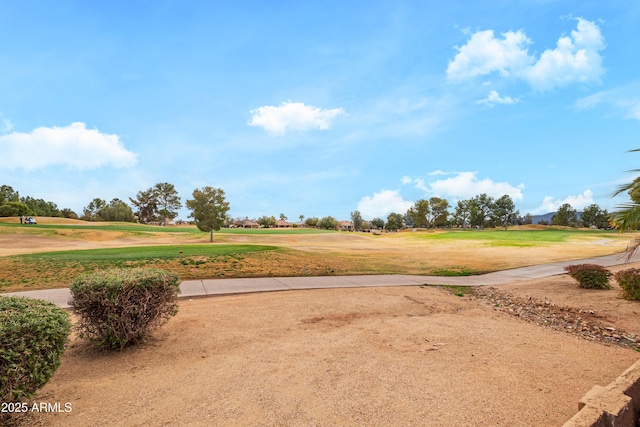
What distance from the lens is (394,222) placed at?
438 feet

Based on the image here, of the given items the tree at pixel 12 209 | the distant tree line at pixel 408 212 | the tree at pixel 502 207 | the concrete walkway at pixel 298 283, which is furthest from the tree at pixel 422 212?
the tree at pixel 12 209

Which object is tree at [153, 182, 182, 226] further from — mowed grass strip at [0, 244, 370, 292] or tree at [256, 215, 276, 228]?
mowed grass strip at [0, 244, 370, 292]

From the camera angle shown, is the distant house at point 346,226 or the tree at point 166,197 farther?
the distant house at point 346,226

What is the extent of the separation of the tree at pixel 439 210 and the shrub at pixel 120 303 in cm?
10518

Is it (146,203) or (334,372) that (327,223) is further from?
(334,372)

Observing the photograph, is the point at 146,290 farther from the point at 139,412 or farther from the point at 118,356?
the point at 139,412

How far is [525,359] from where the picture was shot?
4781 millimetres

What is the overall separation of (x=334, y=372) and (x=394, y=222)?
13329cm

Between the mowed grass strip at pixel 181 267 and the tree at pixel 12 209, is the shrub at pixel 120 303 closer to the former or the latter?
the mowed grass strip at pixel 181 267

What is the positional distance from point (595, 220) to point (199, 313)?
146865 millimetres

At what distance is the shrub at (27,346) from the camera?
274cm

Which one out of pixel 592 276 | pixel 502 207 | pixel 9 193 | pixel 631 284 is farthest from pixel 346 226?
pixel 631 284

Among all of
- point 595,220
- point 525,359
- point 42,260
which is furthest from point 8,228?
point 595,220

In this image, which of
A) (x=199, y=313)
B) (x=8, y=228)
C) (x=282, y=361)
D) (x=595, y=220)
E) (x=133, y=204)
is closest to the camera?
(x=282, y=361)
